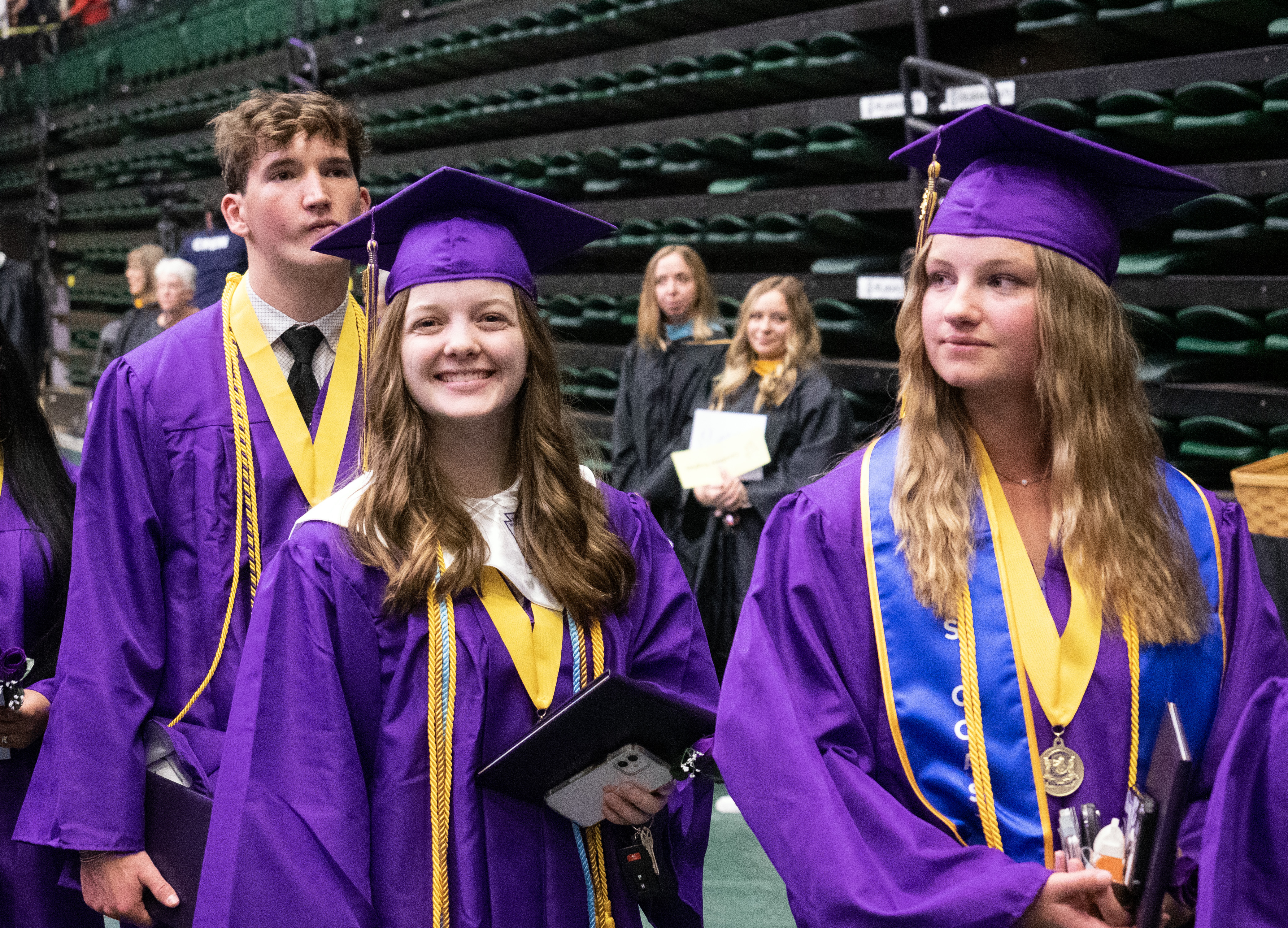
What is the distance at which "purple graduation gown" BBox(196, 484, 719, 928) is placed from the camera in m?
1.52

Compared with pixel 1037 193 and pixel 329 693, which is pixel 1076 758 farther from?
pixel 329 693

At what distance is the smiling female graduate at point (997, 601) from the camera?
1454 millimetres

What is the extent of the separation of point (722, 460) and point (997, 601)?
10.1 feet

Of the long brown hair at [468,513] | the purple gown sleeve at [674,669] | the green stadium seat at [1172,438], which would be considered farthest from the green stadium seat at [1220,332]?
the long brown hair at [468,513]

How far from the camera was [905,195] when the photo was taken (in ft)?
17.5

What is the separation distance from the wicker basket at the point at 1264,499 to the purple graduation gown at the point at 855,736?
5.26 ft

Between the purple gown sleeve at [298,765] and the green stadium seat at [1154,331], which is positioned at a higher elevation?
the green stadium seat at [1154,331]

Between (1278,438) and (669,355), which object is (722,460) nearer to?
(669,355)

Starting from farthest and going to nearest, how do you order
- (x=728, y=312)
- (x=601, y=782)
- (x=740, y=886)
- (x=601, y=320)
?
(x=601, y=320), (x=728, y=312), (x=740, y=886), (x=601, y=782)

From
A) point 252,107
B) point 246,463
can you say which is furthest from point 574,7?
point 246,463

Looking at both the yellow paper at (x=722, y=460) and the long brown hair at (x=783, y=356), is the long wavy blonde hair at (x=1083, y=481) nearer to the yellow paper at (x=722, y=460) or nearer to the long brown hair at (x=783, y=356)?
the yellow paper at (x=722, y=460)

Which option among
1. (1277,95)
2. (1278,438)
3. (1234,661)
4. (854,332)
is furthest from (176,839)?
(854,332)

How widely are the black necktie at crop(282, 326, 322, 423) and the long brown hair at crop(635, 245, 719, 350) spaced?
10.9ft

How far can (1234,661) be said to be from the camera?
155 cm
